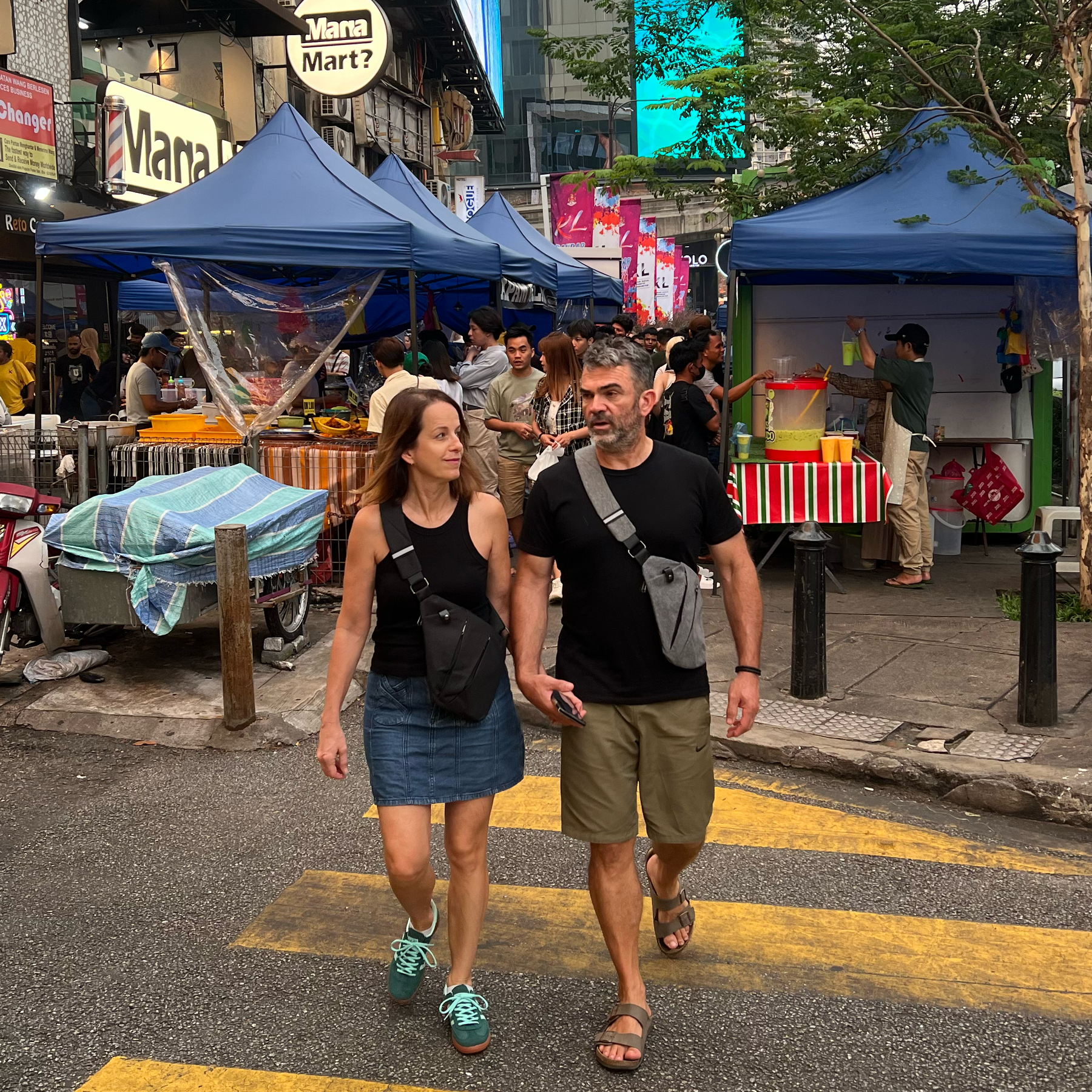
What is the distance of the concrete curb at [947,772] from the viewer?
530cm

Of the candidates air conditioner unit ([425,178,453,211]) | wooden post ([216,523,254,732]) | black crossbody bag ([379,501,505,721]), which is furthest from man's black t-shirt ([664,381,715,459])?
air conditioner unit ([425,178,453,211])

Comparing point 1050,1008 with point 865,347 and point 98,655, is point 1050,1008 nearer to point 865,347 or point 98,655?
point 98,655

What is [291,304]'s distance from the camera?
10.9 meters

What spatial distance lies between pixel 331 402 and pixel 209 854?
848 centimetres

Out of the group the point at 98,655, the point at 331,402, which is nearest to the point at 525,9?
the point at 331,402

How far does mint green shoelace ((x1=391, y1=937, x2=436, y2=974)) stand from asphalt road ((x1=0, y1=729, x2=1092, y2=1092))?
0.46ft

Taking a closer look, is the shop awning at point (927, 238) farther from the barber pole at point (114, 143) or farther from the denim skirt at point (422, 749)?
the barber pole at point (114, 143)

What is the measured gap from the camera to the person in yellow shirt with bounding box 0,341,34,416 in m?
14.3

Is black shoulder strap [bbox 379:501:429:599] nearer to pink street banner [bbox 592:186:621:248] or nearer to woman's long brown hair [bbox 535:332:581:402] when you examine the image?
woman's long brown hair [bbox 535:332:581:402]

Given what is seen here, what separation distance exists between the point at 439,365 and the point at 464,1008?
842 centimetres

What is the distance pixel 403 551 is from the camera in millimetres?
3488

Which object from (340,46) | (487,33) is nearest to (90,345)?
(340,46)

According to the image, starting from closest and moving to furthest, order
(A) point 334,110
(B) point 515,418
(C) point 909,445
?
(B) point 515,418
(C) point 909,445
(A) point 334,110

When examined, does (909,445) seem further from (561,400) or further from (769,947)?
(769,947)
